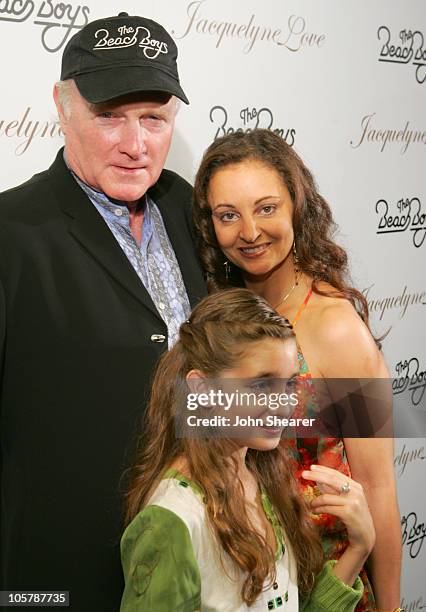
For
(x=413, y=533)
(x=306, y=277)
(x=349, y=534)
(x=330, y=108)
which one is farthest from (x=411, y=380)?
(x=349, y=534)

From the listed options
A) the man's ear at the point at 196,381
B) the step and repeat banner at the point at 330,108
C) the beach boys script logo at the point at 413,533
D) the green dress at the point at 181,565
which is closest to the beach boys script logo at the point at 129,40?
the step and repeat banner at the point at 330,108

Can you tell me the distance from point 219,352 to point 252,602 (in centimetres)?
36

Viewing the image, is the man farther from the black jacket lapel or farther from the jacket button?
the black jacket lapel

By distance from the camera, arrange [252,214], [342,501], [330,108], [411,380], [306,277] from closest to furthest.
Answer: [342,501] → [252,214] → [306,277] → [330,108] → [411,380]

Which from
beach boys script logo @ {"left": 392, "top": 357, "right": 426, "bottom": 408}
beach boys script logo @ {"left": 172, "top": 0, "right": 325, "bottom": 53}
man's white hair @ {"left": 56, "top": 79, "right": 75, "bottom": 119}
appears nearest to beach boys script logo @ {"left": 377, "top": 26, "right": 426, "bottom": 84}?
beach boys script logo @ {"left": 172, "top": 0, "right": 325, "bottom": 53}

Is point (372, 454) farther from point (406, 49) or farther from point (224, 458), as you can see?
point (406, 49)

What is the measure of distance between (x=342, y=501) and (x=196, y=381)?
305mm

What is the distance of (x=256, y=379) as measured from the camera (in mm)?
1339

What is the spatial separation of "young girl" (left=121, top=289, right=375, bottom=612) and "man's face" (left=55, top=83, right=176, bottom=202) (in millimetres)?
341

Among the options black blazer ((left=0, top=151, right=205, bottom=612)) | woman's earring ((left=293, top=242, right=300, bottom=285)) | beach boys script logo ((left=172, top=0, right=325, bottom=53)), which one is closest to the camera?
black blazer ((left=0, top=151, right=205, bottom=612))

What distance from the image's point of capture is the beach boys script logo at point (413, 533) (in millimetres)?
2896

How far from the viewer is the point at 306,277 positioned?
1.80 metres

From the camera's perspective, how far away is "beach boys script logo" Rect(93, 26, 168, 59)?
5.16 feet

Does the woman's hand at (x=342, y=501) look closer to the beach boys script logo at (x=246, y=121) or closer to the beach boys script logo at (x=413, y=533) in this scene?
the beach boys script logo at (x=246, y=121)
